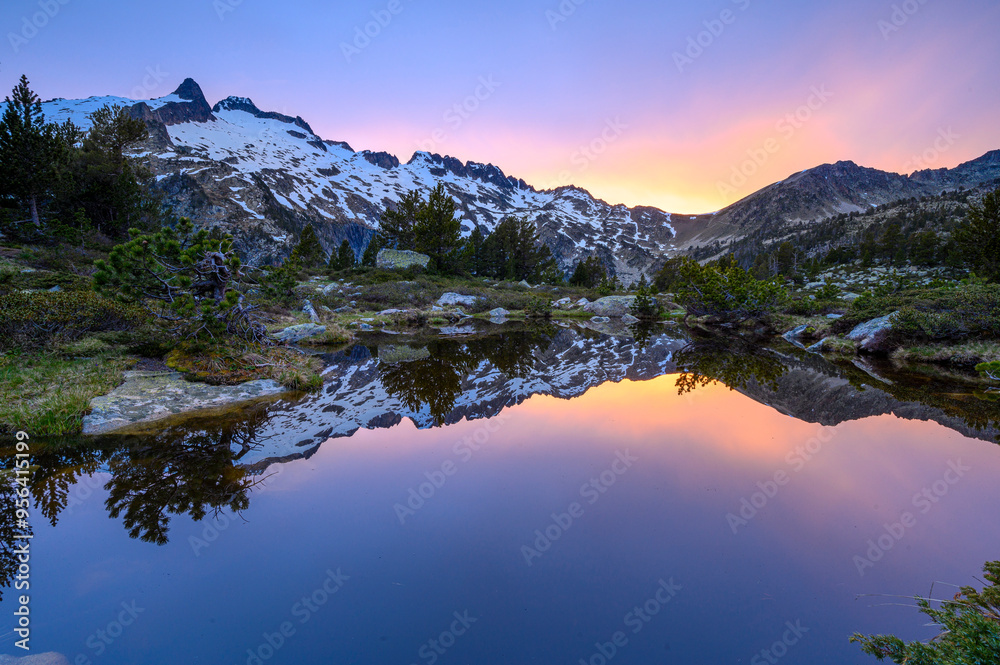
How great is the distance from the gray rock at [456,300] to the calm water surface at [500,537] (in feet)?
77.3

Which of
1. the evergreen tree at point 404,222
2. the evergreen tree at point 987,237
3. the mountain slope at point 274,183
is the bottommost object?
the evergreen tree at point 987,237

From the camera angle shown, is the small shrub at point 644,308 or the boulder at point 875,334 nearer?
the boulder at point 875,334

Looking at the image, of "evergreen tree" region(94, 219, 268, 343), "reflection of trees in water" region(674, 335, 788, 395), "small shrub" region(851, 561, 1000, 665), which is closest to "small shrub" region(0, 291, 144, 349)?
"evergreen tree" region(94, 219, 268, 343)

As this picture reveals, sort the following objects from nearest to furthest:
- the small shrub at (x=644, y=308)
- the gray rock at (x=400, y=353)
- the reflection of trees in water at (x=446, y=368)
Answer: the reflection of trees in water at (x=446, y=368) < the gray rock at (x=400, y=353) < the small shrub at (x=644, y=308)

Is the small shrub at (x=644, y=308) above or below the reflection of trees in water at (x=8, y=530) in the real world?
above

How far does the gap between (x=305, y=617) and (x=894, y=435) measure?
29.0 feet

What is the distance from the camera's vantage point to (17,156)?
20.4 meters

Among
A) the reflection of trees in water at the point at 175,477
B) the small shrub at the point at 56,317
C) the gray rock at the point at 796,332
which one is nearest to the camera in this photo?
the reflection of trees in water at the point at 175,477

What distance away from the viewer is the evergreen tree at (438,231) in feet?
135

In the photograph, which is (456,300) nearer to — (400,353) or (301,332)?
(301,332)

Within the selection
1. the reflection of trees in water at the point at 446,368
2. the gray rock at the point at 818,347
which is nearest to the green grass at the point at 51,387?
the reflection of trees in water at the point at 446,368

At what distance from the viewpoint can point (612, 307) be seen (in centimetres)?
3509

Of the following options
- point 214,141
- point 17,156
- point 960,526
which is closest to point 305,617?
point 960,526

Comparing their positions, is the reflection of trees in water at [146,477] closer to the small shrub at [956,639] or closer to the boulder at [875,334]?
the small shrub at [956,639]
